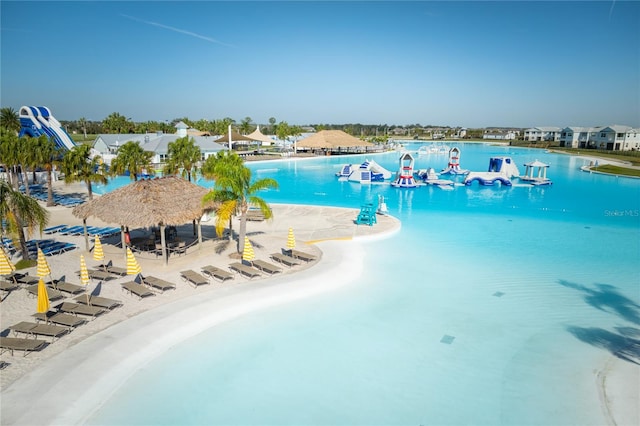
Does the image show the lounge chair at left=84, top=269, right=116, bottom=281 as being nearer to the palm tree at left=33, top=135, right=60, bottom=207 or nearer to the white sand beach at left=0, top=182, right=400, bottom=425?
the white sand beach at left=0, top=182, right=400, bottom=425

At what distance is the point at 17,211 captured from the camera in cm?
1416

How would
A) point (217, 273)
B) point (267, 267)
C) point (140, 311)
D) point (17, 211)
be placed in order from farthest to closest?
1. point (267, 267)
2. point (17, 211)
3. point (217, 273)
4. point (140, 311)

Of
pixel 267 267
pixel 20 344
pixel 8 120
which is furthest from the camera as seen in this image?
pixel 8 120

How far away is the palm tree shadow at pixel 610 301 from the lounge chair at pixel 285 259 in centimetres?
1021

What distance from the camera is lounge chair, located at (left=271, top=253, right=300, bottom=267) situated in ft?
50.3

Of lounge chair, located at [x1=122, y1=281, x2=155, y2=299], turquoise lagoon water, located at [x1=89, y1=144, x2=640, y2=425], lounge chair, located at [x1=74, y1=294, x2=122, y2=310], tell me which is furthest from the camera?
lounge chair, located at [x1=122, y1=281, x2=155, y2=299]

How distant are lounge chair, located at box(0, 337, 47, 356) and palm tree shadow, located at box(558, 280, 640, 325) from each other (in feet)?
52.8

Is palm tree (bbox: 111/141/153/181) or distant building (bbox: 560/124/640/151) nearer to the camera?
palm tree (bbox: 111/141/153/181)

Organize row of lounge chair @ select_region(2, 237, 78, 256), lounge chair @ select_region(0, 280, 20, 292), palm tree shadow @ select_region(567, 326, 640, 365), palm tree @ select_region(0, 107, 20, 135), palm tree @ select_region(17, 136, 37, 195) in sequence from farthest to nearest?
palm tree @ select_region(0, 107, 20, 135)
palm tree @ select_region(17, 136, 37, 195)
row of lounge chair @ select_region(2, 237, 78, 256)
lounge chair @ select_region(0, 280, 20, 292)
palm tree shadow @ select_region(567, 326, 640, 365)

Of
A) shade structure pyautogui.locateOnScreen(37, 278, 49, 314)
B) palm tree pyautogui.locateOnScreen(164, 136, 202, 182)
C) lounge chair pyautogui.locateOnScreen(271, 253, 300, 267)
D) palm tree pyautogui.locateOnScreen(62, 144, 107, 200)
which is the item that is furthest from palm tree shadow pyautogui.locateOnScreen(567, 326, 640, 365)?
palm tree pyautogui.locateOnScreen(62, 144, 107, 200)

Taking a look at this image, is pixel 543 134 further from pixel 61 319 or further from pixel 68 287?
pixel 61 319

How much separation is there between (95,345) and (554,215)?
95.7 feet

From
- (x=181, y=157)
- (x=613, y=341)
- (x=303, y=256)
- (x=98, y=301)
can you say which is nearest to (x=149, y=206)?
(x=98, y=301)

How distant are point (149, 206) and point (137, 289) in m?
3.73
